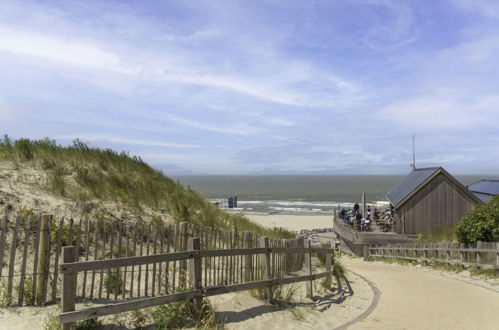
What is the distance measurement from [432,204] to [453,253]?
40.5 ft

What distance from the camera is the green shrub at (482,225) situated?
17.0 metres

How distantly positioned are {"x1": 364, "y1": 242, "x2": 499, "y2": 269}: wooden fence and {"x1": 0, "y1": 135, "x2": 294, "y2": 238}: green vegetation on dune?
25.3 ft

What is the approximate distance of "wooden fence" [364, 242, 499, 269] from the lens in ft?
50.4

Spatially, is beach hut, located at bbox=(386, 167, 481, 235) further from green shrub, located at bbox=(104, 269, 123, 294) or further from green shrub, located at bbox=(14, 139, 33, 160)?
green shrub, located at bbox=(104, 269, 123, 294)

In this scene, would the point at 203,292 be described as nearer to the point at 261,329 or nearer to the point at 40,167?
the point at 261,329

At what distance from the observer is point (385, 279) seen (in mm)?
15289

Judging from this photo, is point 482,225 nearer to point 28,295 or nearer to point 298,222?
point 28,295

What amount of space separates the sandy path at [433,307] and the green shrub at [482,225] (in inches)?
→ 157

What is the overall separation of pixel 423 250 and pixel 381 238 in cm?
790

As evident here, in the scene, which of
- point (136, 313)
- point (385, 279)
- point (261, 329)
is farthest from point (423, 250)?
point (136, 313)

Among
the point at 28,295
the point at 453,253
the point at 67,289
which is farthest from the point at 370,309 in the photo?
the point at 453,253

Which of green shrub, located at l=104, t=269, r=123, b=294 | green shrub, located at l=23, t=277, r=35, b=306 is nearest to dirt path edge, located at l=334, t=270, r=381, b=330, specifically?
green shrub, located at l=104, t=269, r=123, b=294

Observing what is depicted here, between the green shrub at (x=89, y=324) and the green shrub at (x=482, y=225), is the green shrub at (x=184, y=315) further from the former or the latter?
the green shrub at (x=482, y=225)

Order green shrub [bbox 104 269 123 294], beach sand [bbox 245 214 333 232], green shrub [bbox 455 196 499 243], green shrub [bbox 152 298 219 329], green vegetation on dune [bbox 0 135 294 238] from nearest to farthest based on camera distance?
green shrub [bbox 152 298 219 329] < green shrub [bbox 104 269 123 294] < green vegetation on dune [bbox 0 135 294 238] < green shrub [bbox 455 196 499 243] < beach sand [bbox 245 214 333 232]
